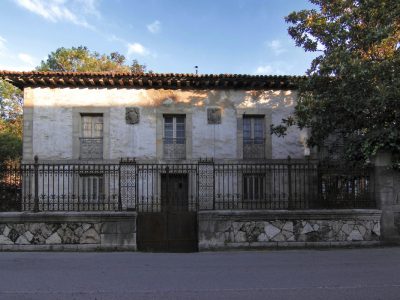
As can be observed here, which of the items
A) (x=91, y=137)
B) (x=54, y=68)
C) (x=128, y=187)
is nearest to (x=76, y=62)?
(x=54, y=68)

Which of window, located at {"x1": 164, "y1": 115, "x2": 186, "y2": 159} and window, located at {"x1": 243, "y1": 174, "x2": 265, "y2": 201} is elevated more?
window, located at {"x1": 164, "y1": 115, "x2": 186, "y2": 159}

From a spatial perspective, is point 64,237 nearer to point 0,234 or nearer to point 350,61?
point 0,234

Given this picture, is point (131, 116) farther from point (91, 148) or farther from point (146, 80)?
point (91, 148)

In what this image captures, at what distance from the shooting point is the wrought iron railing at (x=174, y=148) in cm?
1595

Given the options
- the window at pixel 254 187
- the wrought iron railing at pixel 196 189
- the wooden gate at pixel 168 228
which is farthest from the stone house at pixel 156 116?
the wooden gate at pixel 168 228

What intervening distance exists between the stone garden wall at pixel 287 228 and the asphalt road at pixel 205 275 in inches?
17.3

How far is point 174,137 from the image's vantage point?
16156 millimetres

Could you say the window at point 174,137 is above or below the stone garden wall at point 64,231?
above

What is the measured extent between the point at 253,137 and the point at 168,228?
713 centimetres

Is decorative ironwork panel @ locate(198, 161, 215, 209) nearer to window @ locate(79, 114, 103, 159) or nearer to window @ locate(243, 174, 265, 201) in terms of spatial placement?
window @ locate(243, 174, 265, 201)

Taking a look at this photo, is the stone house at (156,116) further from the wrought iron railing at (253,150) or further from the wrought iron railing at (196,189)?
the wrought iron railing at (196,189)

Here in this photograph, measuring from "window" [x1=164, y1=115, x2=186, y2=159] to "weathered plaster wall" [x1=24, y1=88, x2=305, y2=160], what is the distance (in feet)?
1.49

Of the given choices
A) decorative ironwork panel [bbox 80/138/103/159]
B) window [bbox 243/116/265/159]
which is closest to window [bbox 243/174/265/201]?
window [bbox 243/116/265/159]

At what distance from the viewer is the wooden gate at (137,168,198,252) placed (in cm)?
1034
